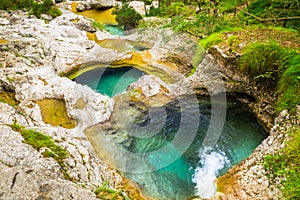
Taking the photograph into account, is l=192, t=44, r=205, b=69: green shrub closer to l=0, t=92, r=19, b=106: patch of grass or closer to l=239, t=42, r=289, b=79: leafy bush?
l=239, t=42, r=289, b=79: leafy bush

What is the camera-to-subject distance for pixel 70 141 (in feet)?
22.5

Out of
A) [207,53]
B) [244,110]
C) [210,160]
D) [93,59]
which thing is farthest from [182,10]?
[210,160]

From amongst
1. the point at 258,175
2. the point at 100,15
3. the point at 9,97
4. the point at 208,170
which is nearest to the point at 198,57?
the point at 208,170

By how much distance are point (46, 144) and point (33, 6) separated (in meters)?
18.9

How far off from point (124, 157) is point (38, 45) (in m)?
8.17

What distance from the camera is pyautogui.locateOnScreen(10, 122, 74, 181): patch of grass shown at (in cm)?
552

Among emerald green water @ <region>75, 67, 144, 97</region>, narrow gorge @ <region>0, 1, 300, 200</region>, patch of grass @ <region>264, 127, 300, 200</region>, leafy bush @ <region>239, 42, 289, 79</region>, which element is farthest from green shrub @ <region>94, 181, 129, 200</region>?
emerald green water @ <region>75, 67, 144, 97</region>

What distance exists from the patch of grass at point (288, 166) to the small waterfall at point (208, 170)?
60.8 inches

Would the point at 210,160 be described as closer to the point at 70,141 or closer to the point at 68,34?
the point at 70,141

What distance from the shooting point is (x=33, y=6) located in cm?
2083

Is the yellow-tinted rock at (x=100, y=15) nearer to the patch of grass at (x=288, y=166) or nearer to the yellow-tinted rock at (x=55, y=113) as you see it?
the yellow-tinted rock at (x=55, y=113)

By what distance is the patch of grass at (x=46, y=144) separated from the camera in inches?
217

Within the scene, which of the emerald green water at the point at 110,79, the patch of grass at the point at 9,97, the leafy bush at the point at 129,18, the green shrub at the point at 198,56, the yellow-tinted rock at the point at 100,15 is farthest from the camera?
the yellow-tinted rock at the point at 100,15

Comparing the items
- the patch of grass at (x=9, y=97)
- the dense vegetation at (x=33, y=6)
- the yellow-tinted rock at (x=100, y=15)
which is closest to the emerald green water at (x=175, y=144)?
the patch of grass at (x=9, y=97)
